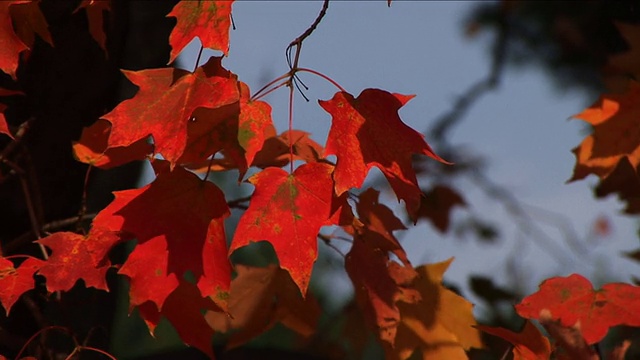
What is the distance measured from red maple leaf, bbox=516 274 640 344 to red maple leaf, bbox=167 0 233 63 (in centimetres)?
46

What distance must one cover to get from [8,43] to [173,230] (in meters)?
0.30

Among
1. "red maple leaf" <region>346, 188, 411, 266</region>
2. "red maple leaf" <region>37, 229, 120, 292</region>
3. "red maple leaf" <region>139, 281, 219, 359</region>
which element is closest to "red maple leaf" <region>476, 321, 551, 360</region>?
"red maple leaf" <region>346, 188, 411, 266</region>

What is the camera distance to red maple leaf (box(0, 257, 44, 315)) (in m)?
0.97

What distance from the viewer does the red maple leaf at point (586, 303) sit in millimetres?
1025

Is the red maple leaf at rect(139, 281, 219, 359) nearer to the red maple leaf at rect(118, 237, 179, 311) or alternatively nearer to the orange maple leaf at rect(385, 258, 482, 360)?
the red maple leaf at rect(118, 237, 179, 311)

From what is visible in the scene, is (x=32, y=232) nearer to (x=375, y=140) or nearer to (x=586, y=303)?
(x=375, y=140)

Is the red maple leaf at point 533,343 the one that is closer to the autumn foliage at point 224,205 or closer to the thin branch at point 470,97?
the autumn foliage at point 224,205

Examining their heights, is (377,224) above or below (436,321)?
above

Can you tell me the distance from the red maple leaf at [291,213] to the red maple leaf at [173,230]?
0.04 m

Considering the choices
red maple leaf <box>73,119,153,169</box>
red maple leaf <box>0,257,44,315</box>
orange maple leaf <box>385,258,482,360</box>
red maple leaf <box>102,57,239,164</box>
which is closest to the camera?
red maple leaf <box>102,57,239,164</box>

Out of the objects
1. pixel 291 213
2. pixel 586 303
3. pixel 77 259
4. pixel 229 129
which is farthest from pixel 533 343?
pixel 77 259

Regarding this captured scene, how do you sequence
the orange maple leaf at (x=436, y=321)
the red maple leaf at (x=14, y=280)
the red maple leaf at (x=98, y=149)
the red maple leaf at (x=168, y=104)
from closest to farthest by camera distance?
the red maple leaf at (x=168, y=104), the red maple leaf at (x=14, y=280), the red maple leaf at (x=98, y=149), the orange maple leaf at (x=436, y=321)

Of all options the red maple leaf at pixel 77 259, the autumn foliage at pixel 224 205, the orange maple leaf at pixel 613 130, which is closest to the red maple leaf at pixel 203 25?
the autumn foliage at pixel 224 205

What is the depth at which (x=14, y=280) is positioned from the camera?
0.99m
